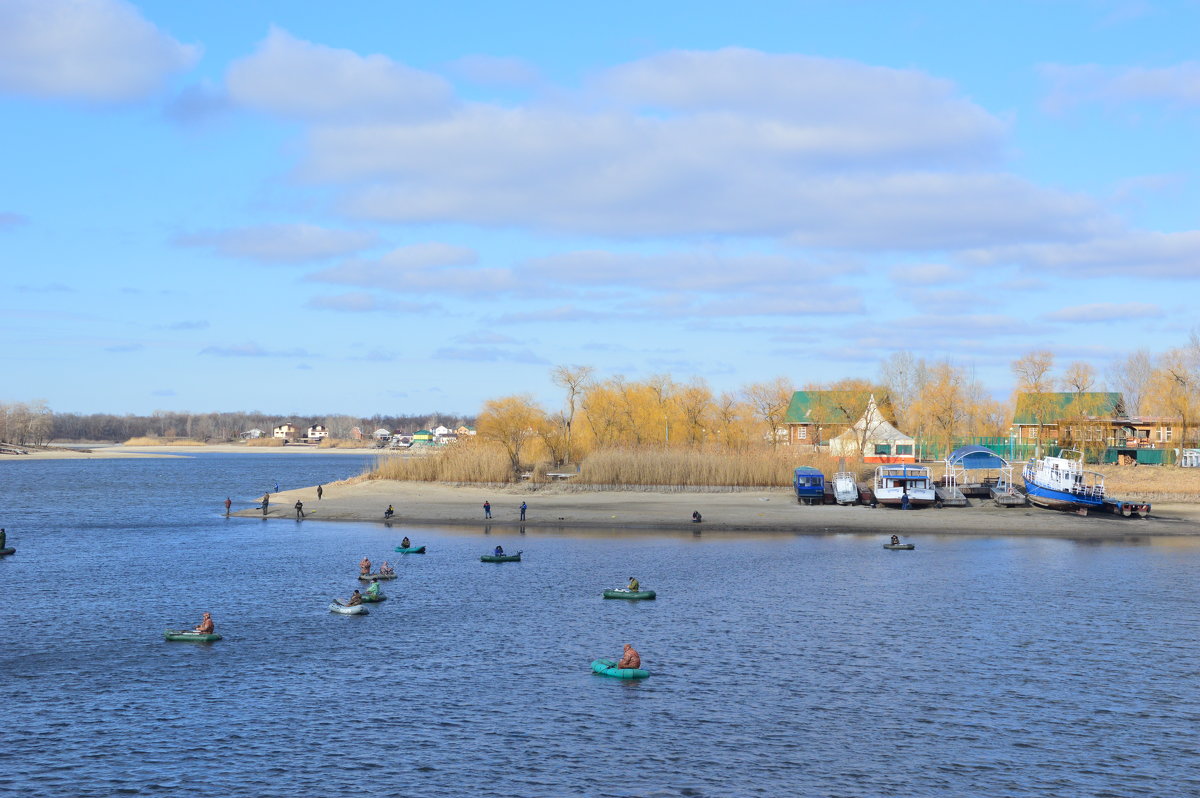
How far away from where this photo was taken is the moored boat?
51.7 meters

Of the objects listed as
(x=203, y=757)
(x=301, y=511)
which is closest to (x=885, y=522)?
(x=301, y=511)

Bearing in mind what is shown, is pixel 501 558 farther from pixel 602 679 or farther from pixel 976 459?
pixel 976 459

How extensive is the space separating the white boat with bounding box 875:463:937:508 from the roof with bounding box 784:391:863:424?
148ft

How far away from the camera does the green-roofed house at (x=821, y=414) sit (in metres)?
148

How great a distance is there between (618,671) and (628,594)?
1505 cm

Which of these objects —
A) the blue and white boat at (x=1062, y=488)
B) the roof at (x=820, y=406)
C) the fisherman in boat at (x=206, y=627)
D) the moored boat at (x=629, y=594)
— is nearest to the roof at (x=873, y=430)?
the roof at (x=820, y=406)

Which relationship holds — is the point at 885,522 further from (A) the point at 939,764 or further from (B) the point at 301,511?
(A) the point at 939,764

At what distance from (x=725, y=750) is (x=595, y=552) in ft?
136

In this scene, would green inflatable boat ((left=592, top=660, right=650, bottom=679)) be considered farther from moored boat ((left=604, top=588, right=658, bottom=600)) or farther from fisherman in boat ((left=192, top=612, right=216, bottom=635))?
fisherman in boat ((left=192, top=612, right=216, bottom=635))

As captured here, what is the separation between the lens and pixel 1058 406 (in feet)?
491

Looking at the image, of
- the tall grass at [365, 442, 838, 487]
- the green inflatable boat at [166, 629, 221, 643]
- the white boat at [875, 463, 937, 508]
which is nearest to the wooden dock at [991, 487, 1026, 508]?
Answer: the white boat at [875, 463, 937, 508]

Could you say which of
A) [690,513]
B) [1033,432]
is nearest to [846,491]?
[690,513]

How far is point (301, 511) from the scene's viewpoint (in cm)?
9300

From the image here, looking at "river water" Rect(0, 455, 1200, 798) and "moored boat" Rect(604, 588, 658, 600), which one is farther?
"moored boat" Rect(604, 588, 658, 600)
